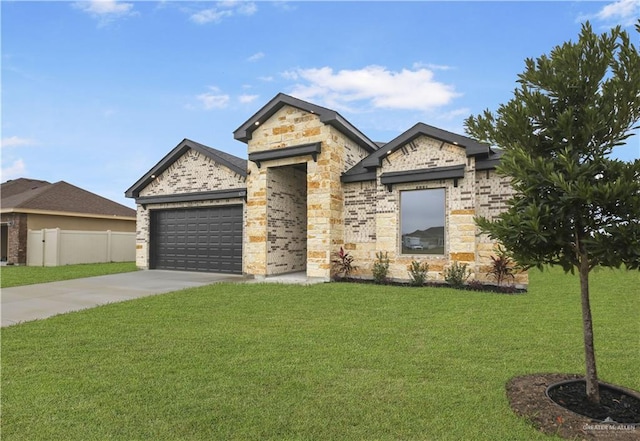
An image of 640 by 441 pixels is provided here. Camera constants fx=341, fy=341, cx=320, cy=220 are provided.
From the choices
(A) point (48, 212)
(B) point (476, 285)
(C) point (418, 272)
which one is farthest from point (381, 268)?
(A) point (48, 212)

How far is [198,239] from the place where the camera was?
1536 centimetres

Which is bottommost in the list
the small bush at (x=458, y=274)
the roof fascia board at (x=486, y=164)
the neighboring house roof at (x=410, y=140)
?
the small bush at (x=458, y=274)

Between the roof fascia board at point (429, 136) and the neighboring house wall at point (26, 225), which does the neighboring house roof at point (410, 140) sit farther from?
the neighboring house wall at point (26, 225)

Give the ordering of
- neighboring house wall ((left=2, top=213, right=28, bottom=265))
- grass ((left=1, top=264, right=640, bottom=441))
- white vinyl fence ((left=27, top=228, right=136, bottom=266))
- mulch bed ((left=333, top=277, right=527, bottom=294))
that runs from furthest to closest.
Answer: neighboring house wall ((left=2, top=213, right=28, bottom=265)) → white vinyl fence ((left=27, top=228, right=136, bottom=266)) → mulch bed ((left=333, top=277, right=527, bottom=294)) → grass ((left=1, top=264, right=640, bottom=441))

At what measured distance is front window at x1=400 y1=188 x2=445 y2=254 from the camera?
10820 millimetres

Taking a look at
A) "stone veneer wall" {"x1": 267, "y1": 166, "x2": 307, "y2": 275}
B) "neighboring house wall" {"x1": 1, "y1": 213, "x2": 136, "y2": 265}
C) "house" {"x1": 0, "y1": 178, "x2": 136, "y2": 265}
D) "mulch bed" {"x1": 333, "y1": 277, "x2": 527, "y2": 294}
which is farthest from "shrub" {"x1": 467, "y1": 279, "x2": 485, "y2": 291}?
"neighboring house wall" {"x1": 1, "y1": 213, "x2": 136, "y2": 265}

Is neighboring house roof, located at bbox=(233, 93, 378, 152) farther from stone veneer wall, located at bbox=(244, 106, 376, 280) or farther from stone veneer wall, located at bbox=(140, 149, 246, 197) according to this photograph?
stone veneer wall, located at bbox=(140, 149, 246, 197)

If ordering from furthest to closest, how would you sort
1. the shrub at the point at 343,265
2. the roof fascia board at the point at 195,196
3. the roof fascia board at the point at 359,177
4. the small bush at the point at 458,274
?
the roof fascia board at the point at 195,196 < the shrub at the point at 343,265 < the roof fascia board at the point at 359,177 < the small bush at the point at 458,274

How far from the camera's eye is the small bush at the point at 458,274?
10.0 meters

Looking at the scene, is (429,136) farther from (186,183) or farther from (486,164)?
(186,183)

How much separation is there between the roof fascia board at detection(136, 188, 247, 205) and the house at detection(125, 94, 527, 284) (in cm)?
6

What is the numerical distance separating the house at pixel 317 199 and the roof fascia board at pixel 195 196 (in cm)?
6

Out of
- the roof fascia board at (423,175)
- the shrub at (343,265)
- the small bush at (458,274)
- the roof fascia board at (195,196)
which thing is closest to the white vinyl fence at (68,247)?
the roof fascia board at (195,196)

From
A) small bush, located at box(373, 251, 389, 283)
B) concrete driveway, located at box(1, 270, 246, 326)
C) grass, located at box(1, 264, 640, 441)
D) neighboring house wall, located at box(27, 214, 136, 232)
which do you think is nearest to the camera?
grass, located at box(1, 264, 640, 441)
